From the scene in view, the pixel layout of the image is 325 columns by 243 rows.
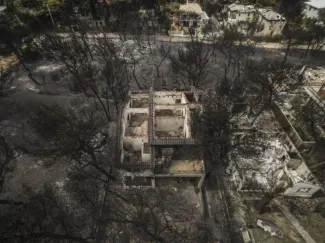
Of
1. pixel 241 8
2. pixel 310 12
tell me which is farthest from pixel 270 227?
pixel 310 12

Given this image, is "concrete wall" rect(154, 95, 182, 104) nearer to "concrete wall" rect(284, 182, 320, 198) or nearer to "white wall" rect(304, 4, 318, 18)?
"concrete wall" rect(284, 182, 320, 198)

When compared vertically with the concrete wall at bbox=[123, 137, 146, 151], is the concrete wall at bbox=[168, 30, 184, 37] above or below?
above

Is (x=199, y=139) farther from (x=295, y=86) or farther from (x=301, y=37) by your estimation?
(x=301, y=37)

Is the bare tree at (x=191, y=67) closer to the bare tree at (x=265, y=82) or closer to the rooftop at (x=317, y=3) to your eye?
the bare tree at (x=265, y=82)

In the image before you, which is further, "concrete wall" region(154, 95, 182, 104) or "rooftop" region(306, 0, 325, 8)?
"rooftop" region(306, 0, 325, 8)

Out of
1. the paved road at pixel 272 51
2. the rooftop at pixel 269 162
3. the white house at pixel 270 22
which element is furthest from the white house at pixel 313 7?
the rooftop at pixel 269 162

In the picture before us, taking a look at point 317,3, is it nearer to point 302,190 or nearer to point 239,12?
point 239,12

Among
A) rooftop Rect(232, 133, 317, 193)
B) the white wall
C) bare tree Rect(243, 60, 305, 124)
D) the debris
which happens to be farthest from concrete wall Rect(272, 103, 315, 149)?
the white wall
